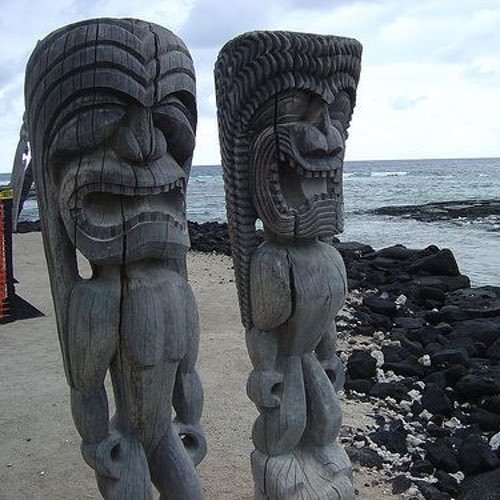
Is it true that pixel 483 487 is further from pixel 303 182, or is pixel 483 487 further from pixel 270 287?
pixel 303 182

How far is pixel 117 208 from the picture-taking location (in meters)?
2.47

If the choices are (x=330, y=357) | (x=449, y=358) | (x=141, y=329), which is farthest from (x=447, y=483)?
(x=141, y=329)

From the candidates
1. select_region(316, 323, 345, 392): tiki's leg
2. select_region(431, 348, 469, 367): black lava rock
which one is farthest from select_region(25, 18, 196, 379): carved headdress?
select_region(431, 348, 469, 367): black lava rock

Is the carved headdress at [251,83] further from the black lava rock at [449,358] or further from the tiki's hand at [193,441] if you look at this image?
the black lava rock at [449,358]

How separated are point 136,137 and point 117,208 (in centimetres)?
27

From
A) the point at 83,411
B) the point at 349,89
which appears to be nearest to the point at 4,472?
the point at 83,411

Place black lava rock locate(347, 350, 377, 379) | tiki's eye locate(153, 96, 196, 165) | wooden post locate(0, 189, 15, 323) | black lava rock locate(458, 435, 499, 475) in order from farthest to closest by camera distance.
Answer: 1. wooden post locate(0, 189, 15, 323)
2. black lava rock locate(347, 350, 377, 379)
3. black lava rock locate(458, 435, 499, 475)
4. tiki's eye locate(153, 96, 196, 165)

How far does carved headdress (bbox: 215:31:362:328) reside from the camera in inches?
109

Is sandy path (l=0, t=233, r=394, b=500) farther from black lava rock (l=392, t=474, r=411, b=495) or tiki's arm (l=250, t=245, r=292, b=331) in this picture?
tiki's arm (l=250, t=245, r=292, b=331)

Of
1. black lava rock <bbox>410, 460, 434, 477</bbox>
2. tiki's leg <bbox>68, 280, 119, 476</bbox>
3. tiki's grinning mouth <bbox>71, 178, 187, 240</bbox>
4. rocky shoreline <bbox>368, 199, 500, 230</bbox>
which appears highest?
tiki's grinning mouth <bbox>71, 178, 187, 240</bbox>

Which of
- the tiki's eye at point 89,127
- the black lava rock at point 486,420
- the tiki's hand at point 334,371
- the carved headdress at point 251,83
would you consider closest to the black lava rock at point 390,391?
the black lava rock at point 486,420

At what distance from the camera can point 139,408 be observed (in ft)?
8.39

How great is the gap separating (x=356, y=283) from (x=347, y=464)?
26.7 ft

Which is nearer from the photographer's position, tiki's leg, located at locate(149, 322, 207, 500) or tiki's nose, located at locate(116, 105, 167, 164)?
tiki's nose, located at locate(116, 105, 167, 164)
